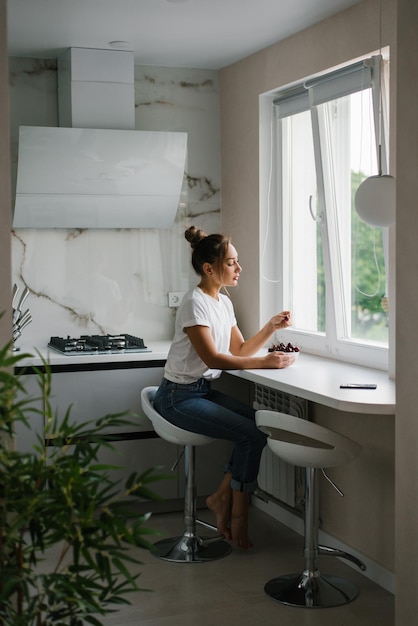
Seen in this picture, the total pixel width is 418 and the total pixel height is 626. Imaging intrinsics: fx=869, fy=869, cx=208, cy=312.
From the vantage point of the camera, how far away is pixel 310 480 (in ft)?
11.9

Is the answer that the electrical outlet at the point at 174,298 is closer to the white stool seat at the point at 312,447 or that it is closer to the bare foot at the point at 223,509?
the bare foot at the point at 223,509

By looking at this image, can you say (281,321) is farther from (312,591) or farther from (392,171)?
(312,591)

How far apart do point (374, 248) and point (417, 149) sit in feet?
3.97

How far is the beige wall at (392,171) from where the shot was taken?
284 cm

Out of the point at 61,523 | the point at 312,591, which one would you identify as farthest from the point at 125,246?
the point at 61,523

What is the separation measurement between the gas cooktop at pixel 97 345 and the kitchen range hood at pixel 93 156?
0.64m

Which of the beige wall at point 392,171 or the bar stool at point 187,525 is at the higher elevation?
the beige wall at point 392,171

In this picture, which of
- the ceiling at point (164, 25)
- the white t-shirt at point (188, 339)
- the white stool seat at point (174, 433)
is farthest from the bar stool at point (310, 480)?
the ceiling at point (164, 25)

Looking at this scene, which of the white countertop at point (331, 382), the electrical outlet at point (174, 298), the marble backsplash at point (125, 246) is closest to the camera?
the white countertop at point (331, 382)

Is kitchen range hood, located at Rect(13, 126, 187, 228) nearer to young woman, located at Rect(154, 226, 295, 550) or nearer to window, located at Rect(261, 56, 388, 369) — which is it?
window, located at Rect(261, 56, 388, 369)

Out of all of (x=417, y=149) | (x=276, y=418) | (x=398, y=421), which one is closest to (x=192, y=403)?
(x=276, y=418)

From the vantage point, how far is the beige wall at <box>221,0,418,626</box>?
112 inches

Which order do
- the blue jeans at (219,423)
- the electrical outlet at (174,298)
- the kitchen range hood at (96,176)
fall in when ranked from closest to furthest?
the blue jeans at (219,423), the kitchen range hood at (96,176), the electrical outlet at (174,298)

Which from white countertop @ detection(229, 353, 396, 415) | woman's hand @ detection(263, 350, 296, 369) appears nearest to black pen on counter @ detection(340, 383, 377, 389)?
white countertop @ detection(229, 353, 396, 415)
